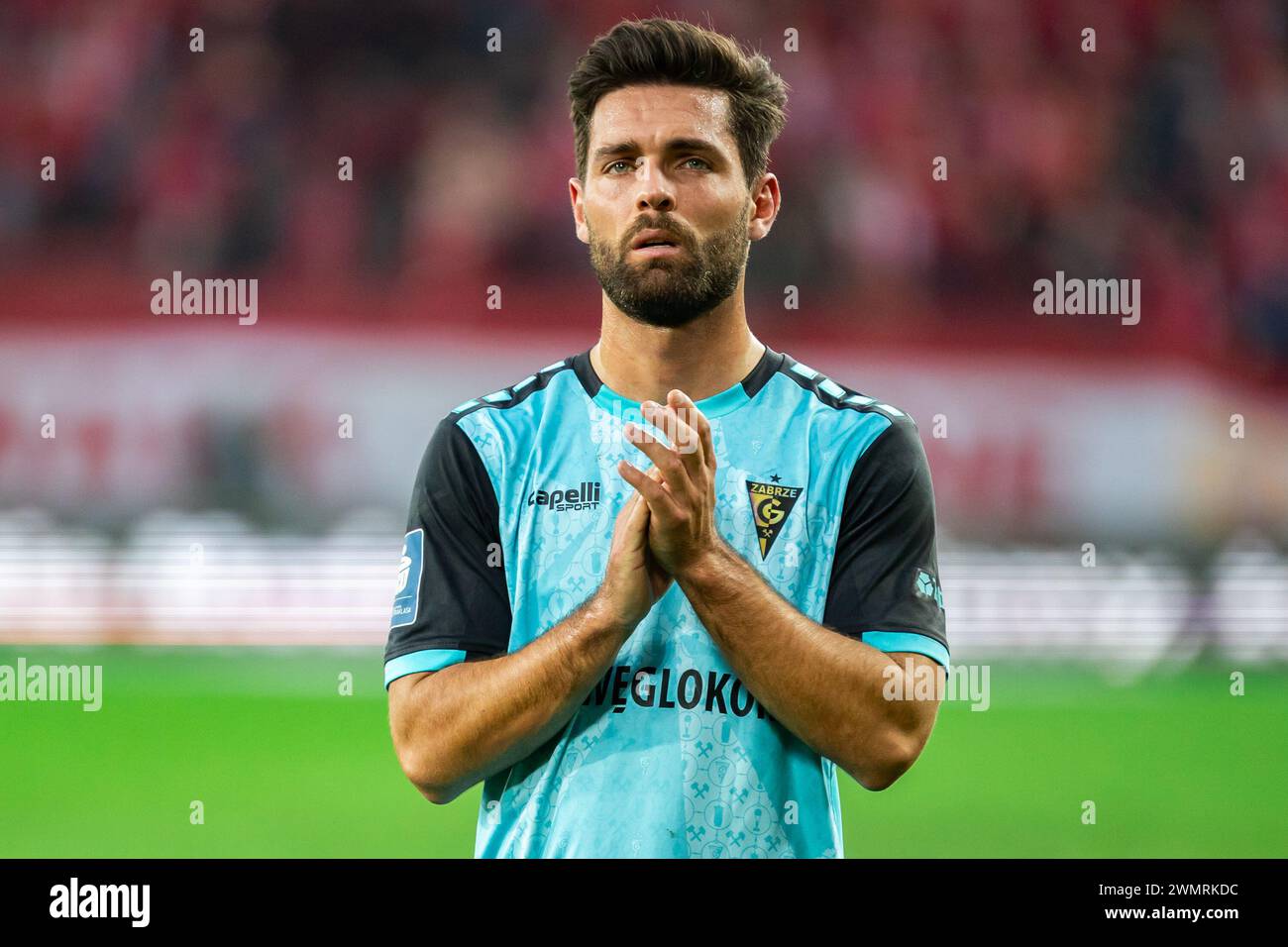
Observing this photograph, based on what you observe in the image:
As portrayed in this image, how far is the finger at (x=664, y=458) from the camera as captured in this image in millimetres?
2260

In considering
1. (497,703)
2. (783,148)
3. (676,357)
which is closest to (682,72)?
(676,357)

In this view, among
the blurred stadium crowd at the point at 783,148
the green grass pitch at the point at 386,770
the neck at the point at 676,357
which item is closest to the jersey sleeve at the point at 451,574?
the neck at the point at 676,357

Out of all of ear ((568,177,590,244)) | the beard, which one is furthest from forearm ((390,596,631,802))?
ear ((568,177,590,244))

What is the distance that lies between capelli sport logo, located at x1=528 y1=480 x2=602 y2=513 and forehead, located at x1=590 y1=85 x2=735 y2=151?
27.2 inches

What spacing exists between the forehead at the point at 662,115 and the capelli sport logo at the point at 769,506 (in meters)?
0.70

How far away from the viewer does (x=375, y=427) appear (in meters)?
8.57

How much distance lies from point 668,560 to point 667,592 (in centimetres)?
18

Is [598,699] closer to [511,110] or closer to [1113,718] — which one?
[1113,718]

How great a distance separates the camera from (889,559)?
2.51m

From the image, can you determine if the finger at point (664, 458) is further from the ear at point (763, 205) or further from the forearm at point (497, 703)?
the ear at point (763, 205)

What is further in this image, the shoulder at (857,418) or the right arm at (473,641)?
the shoulder at (857,418)

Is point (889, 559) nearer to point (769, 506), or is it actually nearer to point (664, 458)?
point (769, 506)

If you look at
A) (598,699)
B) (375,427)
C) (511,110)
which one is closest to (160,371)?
(375,427)

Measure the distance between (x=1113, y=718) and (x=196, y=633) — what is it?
536 cm
